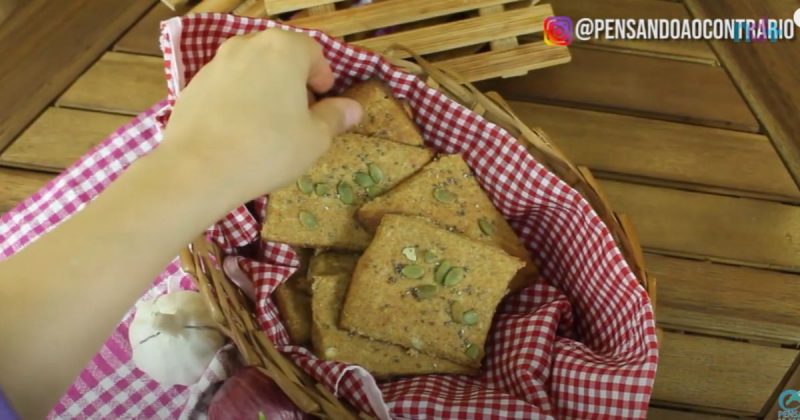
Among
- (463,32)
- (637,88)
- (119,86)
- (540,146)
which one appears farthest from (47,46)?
(637,88)

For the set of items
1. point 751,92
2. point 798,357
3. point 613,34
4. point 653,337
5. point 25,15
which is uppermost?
point 25,15

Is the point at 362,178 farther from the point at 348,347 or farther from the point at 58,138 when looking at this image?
the point at 58,138

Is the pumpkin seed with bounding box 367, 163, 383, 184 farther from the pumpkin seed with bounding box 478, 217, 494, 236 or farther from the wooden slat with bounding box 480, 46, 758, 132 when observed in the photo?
the wooden slat with bounding box 480, 46, 758, 132

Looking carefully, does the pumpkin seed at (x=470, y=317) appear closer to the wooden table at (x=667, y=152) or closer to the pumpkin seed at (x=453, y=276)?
the pumpkin seed at (x=453, y=276)

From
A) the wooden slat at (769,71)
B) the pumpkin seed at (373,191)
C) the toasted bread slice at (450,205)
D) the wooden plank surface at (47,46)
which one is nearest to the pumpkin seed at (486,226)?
the toasted bread slice at (450,205)

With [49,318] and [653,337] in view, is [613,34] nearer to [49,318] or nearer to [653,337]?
[653,337]

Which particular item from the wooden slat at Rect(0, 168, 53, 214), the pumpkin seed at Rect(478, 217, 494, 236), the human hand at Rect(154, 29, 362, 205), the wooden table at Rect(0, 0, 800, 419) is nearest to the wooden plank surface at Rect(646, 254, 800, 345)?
the wooden table at Rect(0, 0, 800, 419)

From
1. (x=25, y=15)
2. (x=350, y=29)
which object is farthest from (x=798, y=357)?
(x=25, y=15)
